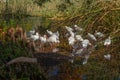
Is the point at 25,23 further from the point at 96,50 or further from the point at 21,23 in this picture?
the point at 96,50

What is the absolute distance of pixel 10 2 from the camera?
9.21 m

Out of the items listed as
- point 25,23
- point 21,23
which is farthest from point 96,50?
point 25,23

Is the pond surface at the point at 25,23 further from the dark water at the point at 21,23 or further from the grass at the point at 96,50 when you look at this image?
the grass at the point at 96,50

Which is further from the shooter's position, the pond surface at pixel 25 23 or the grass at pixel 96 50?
the pond surface at pixel 25 23

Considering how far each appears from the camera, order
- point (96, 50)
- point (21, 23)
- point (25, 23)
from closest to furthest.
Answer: point (96, 50)
point (21, 23)
point (25, 23)

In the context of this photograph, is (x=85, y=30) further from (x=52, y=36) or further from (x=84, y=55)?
(x=84, y=55)

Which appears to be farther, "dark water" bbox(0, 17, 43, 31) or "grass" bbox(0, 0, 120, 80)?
"dark water" bbox(0, 17, 43, 31)

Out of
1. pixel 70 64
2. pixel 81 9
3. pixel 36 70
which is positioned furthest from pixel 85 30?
pixel 36 70

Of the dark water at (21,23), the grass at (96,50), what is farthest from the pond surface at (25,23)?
the grass at (96,50)

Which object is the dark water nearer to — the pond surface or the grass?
the pond surface

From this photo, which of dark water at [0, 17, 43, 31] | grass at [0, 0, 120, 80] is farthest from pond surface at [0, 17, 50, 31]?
grass at [0, 0, 120, 80]

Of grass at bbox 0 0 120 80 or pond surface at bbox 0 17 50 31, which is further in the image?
pond surface at bbox 0 17 50 31

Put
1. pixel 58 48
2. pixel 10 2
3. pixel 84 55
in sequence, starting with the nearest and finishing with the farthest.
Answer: pixel 84 55, pixel 58 48, pixel 10 2

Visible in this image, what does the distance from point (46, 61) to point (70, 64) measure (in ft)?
1.13
